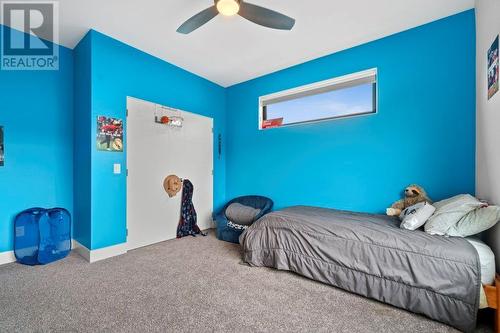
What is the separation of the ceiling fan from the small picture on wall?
4.77 feet

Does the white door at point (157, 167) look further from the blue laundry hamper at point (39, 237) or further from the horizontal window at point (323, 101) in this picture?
the horizontal window at point (323, 101)

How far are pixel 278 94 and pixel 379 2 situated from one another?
1.78 meters

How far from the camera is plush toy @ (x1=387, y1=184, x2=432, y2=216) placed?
231 centimetres

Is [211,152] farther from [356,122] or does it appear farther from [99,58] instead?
[356,122]

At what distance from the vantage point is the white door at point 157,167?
293 cm

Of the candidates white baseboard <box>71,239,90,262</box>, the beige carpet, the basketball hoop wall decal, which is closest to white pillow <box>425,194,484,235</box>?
the beige carpet

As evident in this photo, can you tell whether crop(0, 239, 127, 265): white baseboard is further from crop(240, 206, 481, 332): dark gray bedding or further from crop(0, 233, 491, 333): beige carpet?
crop(240, 206, 481, 332): dark gray bedding

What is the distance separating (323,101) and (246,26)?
4.95ft

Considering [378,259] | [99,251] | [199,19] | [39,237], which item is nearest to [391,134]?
[378,259]

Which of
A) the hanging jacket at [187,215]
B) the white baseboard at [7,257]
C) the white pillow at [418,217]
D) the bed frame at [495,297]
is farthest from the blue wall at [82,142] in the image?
the bed frame at [495,297]

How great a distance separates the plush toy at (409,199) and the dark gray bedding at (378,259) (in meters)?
0.12

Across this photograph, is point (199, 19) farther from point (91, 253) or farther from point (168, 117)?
point (91, 253)

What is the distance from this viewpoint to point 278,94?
3.64 metres

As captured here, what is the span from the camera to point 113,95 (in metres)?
2.74
